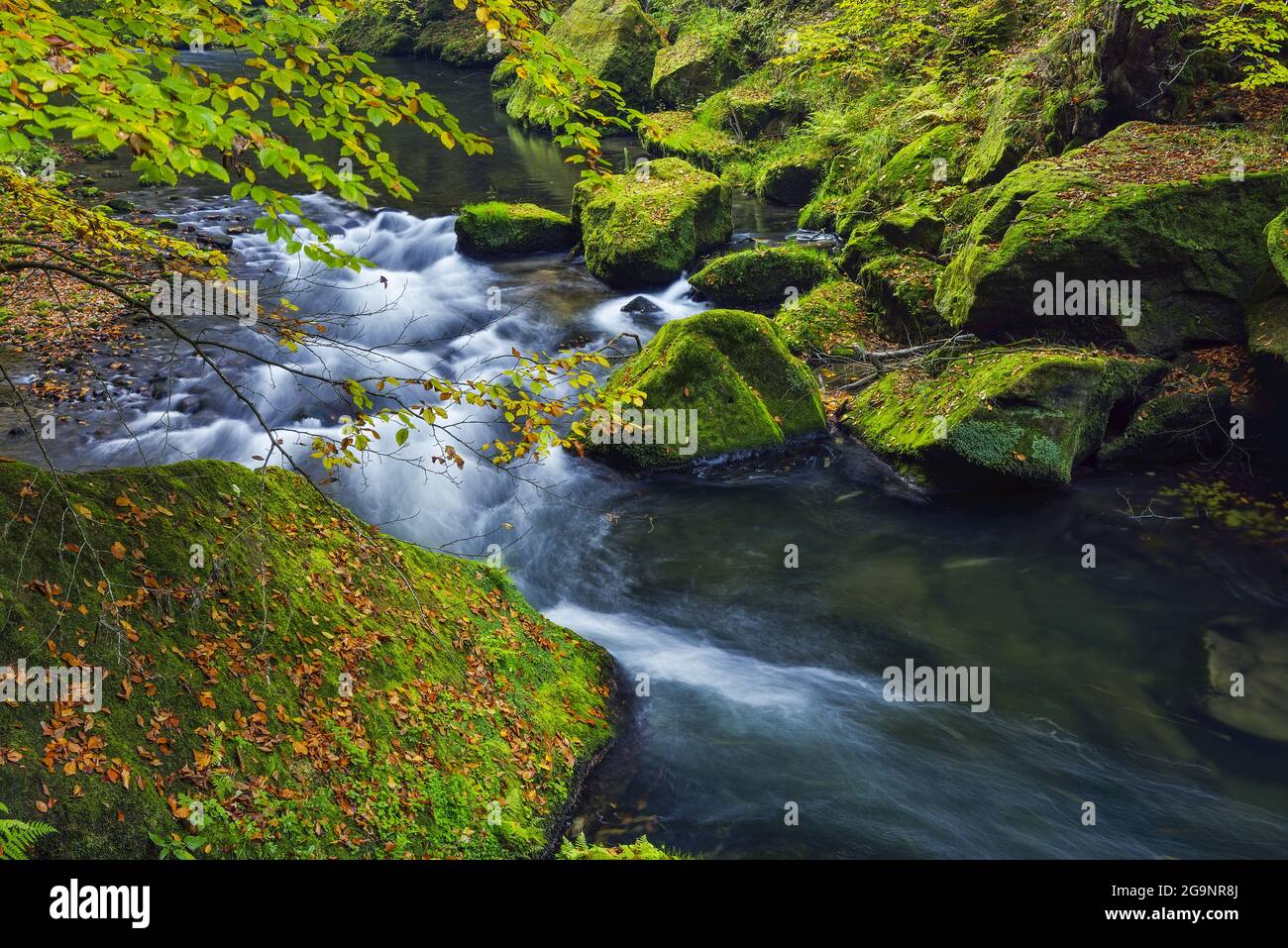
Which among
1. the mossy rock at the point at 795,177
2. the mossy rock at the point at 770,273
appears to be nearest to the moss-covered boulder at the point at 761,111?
the mossy rock at the point at 795,177

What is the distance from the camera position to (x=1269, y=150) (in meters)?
10.8

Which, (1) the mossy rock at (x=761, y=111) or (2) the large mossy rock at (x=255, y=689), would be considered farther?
(1) the mossy rock at (x=761, y=111)

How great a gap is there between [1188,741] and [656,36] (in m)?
29.8

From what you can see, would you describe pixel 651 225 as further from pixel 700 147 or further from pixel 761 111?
pixel 761 111

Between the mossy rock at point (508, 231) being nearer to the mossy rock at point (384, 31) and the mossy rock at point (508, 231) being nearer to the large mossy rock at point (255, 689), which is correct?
the large mossy rock at point (255, 689)

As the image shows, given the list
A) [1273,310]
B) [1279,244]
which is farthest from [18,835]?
[1273,310]

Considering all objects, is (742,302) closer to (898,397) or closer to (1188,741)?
(898,397)

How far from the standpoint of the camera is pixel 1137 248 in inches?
400

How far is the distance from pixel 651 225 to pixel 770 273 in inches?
100

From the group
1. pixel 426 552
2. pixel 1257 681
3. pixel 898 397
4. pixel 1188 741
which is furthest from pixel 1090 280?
pixel 426 552

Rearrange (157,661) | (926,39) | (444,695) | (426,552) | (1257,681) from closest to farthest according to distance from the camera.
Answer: (157,661), (444,695), (426,552), (1257,681), (926,39)

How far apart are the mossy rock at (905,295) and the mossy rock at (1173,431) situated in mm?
2737

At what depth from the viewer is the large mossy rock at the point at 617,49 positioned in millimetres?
28734

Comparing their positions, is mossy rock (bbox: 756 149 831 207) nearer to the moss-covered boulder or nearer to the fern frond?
the moss-covered boulder
